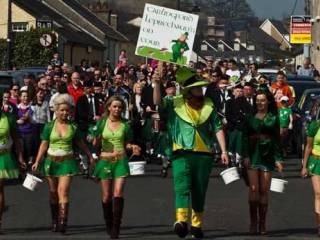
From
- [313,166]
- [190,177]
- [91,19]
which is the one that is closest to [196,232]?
[190,177]

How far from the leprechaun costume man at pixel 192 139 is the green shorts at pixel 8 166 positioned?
2.00 metres

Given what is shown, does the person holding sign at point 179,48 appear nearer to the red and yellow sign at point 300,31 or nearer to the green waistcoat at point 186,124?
the green waistcoat at point 186,124

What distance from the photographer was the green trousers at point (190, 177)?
33.6 feet

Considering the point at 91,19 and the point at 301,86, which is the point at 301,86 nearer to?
the point at 301,86

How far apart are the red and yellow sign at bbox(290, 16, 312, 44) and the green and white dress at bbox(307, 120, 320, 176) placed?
3948 centimetres

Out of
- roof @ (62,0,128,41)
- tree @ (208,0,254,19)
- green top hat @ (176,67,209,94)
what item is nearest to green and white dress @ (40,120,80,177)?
green top hat @ (176,67,209,94)

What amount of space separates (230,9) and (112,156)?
14687 centimetres

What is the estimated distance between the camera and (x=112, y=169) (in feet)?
35.5

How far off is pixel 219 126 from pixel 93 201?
13.6ft

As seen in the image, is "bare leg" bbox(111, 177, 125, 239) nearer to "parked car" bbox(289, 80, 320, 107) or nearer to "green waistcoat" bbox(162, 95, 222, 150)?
"green waistcoat" bbox(162, 95, 222, 150)

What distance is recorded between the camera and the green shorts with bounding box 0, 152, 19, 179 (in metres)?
11.2

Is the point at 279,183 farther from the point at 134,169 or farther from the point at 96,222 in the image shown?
the point at 96,222

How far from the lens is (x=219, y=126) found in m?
10.5

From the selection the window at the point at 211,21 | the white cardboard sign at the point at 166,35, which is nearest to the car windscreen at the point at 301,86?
the white cardboard sign at the point at 166,35
